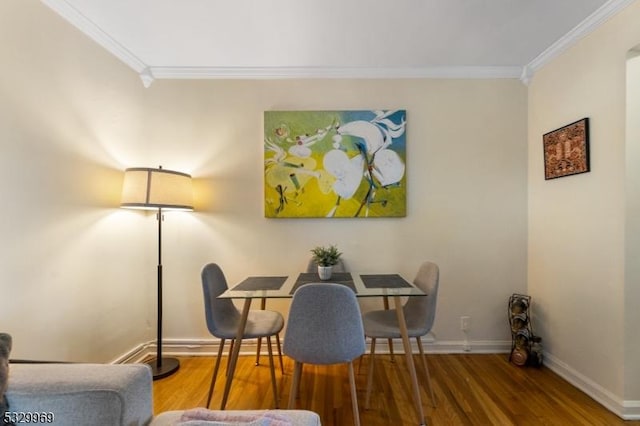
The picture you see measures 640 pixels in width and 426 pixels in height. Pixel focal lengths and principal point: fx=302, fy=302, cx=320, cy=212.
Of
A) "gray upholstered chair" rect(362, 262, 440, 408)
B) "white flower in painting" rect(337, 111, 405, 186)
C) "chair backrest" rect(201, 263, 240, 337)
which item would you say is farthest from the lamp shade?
"gray upholstered chair" rect(362, 262, 440, 408)

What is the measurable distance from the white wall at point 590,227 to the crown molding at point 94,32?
11.1ft

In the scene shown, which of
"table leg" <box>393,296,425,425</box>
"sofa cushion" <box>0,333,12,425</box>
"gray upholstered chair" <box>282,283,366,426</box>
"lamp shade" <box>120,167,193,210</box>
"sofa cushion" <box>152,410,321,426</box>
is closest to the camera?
"sofa cushion" <box>0,333,12,425</box>

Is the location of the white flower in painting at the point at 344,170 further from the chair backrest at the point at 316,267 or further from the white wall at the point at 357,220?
→ the chair backrest at the point at 316,267

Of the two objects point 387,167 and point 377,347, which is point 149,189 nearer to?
point 387,167

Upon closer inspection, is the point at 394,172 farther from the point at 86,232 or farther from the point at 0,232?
the point at 0,232

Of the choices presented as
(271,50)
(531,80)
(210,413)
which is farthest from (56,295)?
(531,80)

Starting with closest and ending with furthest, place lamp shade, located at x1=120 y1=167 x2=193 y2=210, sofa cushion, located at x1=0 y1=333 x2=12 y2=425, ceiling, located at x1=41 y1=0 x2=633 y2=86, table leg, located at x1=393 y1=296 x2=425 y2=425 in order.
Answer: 1. sofa cushion, located at x1=0 y1=333 x2=12 y2=425
2. table leg, located at x1=393 y1=296 x2=425 y2=425
3. ceiling, located at x1=41 y1=0 x2=633 y2=86
4. lamp shade, located at x1=120 y1=167 x2=193 y2=210

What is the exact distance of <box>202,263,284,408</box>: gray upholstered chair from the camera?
194 centimetres

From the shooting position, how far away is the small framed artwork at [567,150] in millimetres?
2059

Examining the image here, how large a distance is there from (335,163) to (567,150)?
5.70 ft

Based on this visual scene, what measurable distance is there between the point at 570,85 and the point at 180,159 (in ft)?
10.4

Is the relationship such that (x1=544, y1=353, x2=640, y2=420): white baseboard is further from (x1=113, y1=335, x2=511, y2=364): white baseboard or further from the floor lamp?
the floor lamp

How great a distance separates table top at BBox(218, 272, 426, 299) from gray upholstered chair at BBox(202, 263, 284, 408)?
0.15 metres

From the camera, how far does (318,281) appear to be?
2.12 m
